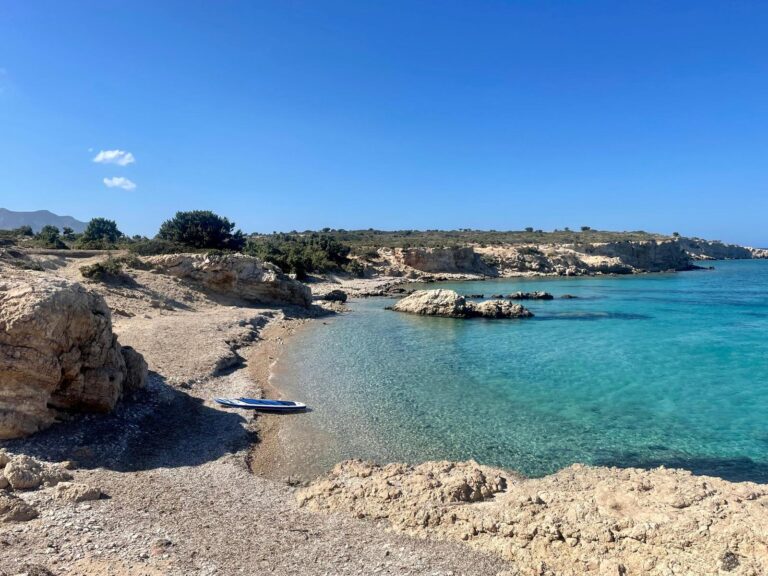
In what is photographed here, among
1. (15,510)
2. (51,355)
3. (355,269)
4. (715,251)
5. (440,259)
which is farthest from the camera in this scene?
(715,251)

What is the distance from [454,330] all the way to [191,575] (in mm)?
26713

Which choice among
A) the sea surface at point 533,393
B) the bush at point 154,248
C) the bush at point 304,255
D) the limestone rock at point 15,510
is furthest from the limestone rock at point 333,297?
the limestone rock at point 15,510

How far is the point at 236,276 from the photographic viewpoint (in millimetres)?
36812

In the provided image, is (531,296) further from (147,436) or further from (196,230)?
(147,436)

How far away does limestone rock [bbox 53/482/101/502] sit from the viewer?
8547mm

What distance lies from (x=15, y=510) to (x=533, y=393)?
15.5 metres

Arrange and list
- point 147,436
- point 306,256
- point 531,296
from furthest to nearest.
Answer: point 306,256 → point 531,296 → point 147,436

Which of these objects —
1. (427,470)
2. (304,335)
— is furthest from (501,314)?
(427,470)

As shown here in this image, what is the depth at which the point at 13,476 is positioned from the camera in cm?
868

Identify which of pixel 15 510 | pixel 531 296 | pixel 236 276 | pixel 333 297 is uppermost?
pixel 236 276

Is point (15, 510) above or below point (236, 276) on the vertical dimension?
below

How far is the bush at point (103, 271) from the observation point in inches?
1187

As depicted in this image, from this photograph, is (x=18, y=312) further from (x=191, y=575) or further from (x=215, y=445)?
(x=191, y=575)

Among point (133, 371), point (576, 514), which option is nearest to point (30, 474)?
point (133, 371)
